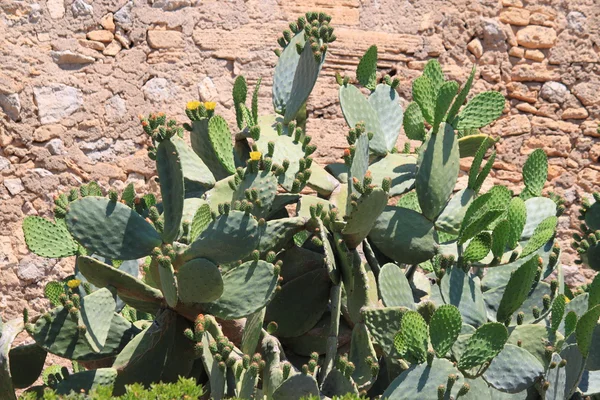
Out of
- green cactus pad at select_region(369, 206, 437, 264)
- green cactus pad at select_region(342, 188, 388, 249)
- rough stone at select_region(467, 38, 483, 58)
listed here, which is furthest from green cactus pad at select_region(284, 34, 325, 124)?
rough stone at select_region(467, 38, 483, 58)

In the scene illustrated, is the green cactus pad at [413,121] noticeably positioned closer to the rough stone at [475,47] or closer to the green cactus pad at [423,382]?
the green cactus pad at [423,382]

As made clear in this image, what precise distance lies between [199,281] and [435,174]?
0.88 metres

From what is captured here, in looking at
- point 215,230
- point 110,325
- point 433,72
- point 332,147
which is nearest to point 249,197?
point 215,230

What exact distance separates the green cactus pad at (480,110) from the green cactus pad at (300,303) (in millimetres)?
739

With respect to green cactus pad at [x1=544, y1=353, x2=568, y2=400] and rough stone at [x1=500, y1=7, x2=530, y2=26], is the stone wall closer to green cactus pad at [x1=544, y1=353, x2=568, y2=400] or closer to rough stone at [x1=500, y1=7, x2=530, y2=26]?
rough stone at [x1=500, y1=7, x2=530, y2=26]

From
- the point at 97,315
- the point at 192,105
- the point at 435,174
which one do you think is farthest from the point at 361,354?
the point at 192,105

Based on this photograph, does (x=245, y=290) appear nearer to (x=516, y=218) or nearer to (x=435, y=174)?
(x=435, y=174)

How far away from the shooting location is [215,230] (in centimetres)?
283

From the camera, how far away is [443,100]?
3418mm

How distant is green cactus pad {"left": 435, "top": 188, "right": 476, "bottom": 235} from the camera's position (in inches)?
133

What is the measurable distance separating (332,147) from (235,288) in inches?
105

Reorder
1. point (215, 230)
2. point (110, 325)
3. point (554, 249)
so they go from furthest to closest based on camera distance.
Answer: point (554, 249) < point (110, 325) < point (215, 230)

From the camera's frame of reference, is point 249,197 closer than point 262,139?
Yes

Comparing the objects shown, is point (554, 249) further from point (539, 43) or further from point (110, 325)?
point (539, 43)
